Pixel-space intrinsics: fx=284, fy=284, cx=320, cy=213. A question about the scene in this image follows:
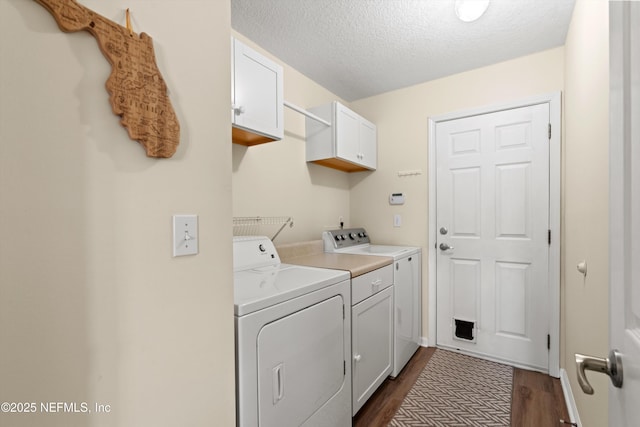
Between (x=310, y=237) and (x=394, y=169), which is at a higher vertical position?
(x=394, y=169)

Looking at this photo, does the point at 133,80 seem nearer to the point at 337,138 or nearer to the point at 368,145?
the point at 337,138

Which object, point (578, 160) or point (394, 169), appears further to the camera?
point (394, 169)

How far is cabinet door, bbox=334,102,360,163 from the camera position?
2389 mm

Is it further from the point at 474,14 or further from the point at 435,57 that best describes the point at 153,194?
the point at 435,57

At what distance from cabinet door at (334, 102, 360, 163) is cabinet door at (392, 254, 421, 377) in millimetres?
1005

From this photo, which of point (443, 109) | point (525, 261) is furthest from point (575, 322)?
point (443, 109)

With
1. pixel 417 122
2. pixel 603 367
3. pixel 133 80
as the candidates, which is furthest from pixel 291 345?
pixel 417 122

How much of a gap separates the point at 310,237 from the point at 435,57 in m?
1.81

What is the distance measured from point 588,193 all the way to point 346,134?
1.65m

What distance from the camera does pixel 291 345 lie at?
3.88 feet

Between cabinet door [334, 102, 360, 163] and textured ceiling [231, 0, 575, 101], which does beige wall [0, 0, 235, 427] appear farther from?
cabinet door [334, 102, 360, 163]

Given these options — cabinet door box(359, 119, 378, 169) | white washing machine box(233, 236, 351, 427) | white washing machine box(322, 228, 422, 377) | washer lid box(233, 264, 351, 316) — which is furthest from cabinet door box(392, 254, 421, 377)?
cabinet door box(359, 119, 378, 169)

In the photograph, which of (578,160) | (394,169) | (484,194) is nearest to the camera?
(578,160)

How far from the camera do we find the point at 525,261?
2283mm
